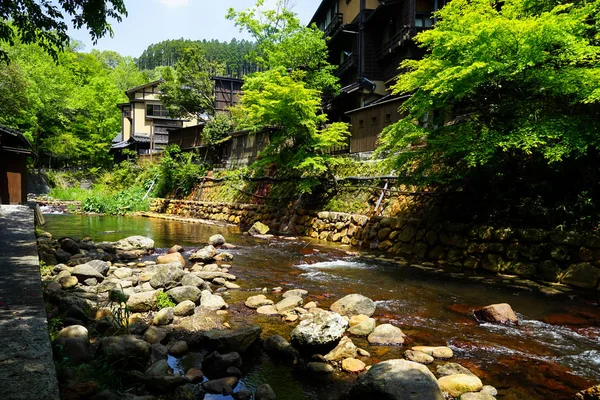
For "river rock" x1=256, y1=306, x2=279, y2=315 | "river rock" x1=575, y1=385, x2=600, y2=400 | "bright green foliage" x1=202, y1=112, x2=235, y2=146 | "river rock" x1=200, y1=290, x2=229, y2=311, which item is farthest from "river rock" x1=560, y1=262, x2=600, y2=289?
"bright green foliage" x1=202, y1=112, x2=235, y2=146

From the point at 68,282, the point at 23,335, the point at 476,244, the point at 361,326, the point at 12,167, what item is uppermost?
the point at 12,167

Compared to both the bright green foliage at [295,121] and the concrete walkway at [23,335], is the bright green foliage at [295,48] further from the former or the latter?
the concrete walkway at [23,335]

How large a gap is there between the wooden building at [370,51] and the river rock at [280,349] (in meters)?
13.6

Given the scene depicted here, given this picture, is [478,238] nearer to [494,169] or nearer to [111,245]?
[494,169]

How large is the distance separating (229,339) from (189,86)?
31.7 meters

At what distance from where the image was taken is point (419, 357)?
5109 millimetres

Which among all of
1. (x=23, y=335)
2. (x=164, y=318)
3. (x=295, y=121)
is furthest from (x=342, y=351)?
(x=295, y=121)

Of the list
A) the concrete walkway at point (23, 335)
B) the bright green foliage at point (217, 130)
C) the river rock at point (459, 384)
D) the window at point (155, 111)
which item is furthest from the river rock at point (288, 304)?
the window at point (155, 111)

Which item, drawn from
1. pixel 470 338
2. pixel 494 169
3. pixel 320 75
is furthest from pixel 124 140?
pixel 470 338

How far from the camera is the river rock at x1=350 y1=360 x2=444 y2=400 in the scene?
3820 mm

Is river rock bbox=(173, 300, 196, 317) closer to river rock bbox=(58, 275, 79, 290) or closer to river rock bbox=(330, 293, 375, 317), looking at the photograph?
river rock bbox=(330, 293, 375, 317)

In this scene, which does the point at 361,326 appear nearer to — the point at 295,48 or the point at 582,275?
the point at 582,275

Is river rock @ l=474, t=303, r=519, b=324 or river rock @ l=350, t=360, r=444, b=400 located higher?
river rock @ l=350, t=360, r=444, b=400

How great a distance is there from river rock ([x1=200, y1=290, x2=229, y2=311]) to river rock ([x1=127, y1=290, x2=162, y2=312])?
0.90 meters
